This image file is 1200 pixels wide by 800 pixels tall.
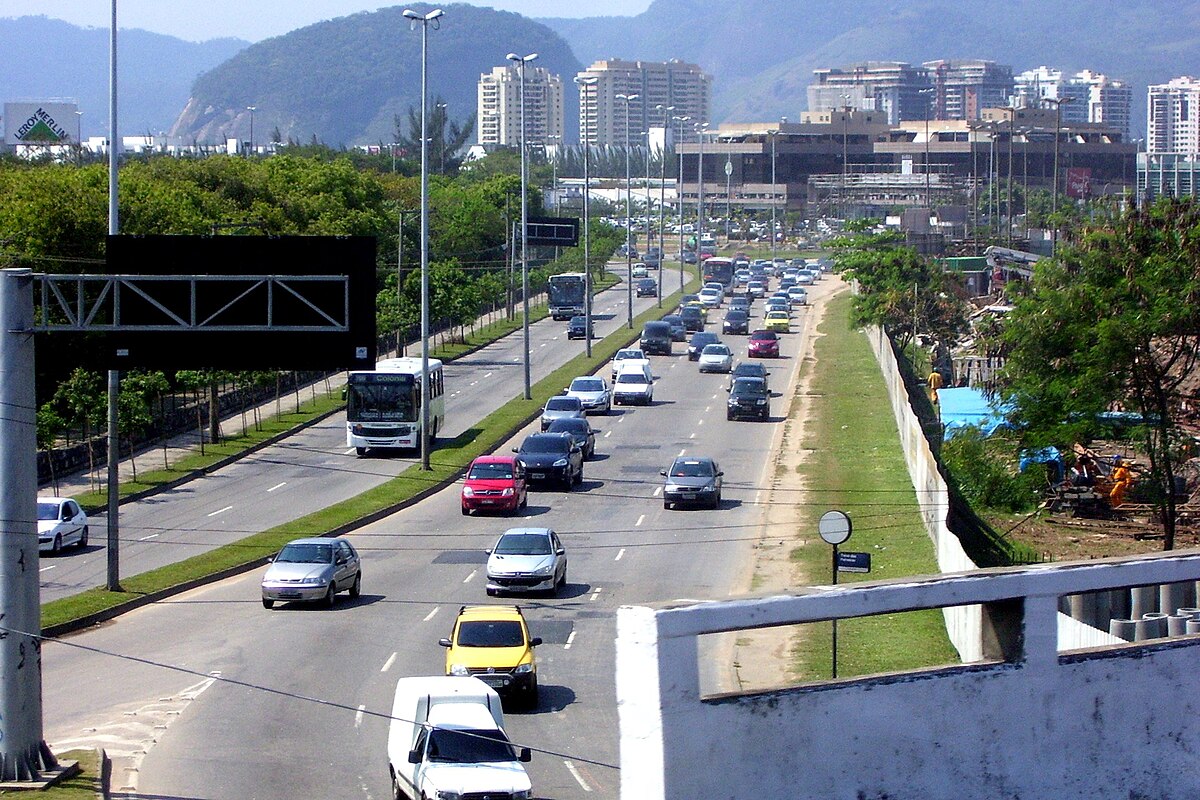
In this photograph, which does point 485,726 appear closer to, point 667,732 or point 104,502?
point 667,732

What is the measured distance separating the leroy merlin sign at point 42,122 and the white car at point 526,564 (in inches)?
3203

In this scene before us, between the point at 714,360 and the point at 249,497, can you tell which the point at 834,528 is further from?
the point at 714,360

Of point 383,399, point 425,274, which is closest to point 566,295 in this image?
point 383,399

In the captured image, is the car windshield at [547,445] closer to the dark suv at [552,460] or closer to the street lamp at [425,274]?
the dark suv at [552,460]

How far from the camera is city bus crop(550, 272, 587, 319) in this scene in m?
92.2

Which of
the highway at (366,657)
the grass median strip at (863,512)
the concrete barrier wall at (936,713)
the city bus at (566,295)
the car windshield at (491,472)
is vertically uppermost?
the city bus at (566,295)

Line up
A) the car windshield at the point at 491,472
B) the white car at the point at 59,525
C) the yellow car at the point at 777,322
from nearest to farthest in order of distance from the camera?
1. the white car at the point at 59,525
2. the car windshield at the point at 491,472
3. the yellow car at the point at 777,322

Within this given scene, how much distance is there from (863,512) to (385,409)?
17432 mm

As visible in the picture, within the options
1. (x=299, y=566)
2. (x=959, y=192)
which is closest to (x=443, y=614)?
(x=299, y=566)

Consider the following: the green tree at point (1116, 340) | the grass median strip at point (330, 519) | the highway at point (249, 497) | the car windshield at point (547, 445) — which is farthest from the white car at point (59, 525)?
the green tree at point (1116, 340)

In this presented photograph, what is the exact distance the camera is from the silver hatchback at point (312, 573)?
27.1 meters

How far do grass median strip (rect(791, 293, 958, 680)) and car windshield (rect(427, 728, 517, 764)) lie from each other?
3.87m

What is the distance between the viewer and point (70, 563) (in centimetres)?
3350

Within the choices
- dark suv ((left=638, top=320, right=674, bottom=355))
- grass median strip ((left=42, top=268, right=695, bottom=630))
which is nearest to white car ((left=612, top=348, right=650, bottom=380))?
grass median strip ((left=42, top=268, right=695, bottom=630))
